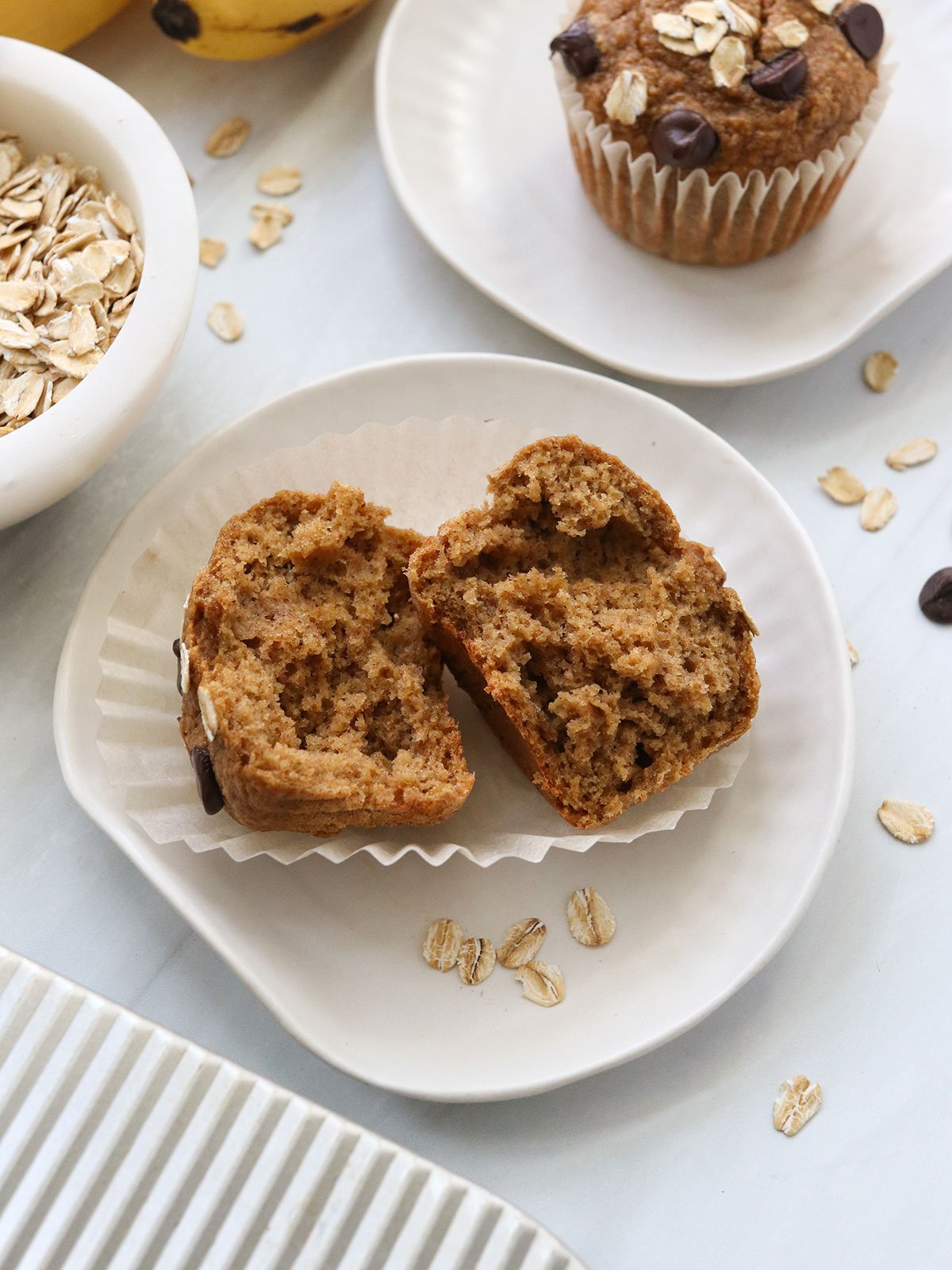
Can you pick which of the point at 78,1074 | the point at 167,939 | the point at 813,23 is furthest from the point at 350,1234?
the point at 813,23

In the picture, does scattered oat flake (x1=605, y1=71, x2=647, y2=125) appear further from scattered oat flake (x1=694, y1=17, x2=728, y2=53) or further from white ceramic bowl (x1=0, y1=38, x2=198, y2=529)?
white ceramic bowl (x1=0, y1=38, x2=198, y2=529)

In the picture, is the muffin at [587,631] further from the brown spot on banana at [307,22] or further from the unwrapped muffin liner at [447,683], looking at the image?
the brown spot on banana at [307,22]

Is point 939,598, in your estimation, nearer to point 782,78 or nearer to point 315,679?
point 782,78

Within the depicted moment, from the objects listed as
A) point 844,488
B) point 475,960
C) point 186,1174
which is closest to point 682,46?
point 844,488

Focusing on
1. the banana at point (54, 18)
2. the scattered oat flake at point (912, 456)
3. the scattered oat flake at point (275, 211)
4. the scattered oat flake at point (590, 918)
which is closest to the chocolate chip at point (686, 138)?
the scattered oat flake at point (912, 456)

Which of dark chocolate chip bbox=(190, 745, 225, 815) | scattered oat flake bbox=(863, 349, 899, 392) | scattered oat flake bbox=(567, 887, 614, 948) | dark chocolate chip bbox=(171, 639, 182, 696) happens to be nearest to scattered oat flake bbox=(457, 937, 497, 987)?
scattered oat flake bbox=(567, 887, 614, 948)

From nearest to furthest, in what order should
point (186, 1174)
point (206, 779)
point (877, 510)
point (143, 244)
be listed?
point (186, 1174) → point (206, 779) → point (143, 244) → point (877, 510)
